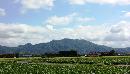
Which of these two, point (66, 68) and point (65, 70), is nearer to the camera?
point (65, 70)

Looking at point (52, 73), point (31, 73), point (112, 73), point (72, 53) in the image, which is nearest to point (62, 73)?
point (52, 73)

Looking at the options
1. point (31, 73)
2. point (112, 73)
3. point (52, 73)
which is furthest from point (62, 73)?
point (112, 73)

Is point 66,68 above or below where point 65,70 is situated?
above

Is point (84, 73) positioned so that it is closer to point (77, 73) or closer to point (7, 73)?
point (77, 73)

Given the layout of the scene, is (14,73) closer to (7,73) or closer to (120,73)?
(7,73)

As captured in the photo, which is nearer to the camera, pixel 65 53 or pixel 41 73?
pixel 41 73

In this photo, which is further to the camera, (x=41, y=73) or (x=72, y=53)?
(x=72, y=53)

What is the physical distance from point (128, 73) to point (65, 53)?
10494cm

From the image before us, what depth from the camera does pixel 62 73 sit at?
128 ft

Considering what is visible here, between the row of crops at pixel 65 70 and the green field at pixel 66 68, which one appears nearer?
the row of crops at pixel 65 70

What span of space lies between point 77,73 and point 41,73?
4.68 metres

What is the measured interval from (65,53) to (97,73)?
4090 inches

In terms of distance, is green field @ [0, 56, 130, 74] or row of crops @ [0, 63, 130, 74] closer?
row of crops @ [0, 63, 130, 74]

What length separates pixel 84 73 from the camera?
3862 centimetres
